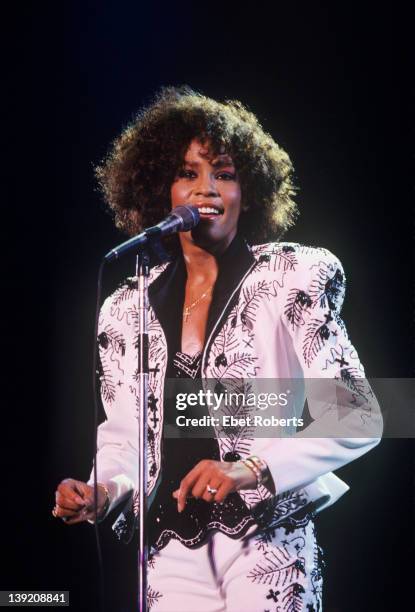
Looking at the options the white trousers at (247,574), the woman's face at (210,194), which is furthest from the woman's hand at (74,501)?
the woman's face at (210,194)

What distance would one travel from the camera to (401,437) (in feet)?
Answer: 8.12

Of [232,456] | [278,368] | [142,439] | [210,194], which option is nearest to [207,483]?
[142,439]

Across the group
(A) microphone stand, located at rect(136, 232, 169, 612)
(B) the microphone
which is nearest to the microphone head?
(B) the microphone

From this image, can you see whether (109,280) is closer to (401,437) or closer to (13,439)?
(13,439)

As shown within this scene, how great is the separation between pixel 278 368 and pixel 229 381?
0.47 feet

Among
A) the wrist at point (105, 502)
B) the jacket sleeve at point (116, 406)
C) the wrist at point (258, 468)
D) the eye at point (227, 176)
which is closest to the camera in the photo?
the wrist at point (258, 468)

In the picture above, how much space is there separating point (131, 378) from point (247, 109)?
1.06 m

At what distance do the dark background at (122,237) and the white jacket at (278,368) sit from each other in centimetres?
31

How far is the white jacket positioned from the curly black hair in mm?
259

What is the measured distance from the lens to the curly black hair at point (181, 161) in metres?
2.61

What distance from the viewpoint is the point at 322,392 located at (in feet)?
7.04

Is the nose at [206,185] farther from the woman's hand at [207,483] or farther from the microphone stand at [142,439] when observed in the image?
the woman's hand at [207,483]

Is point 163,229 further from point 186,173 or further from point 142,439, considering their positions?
point 186,173

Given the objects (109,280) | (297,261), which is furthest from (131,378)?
(297,261)
